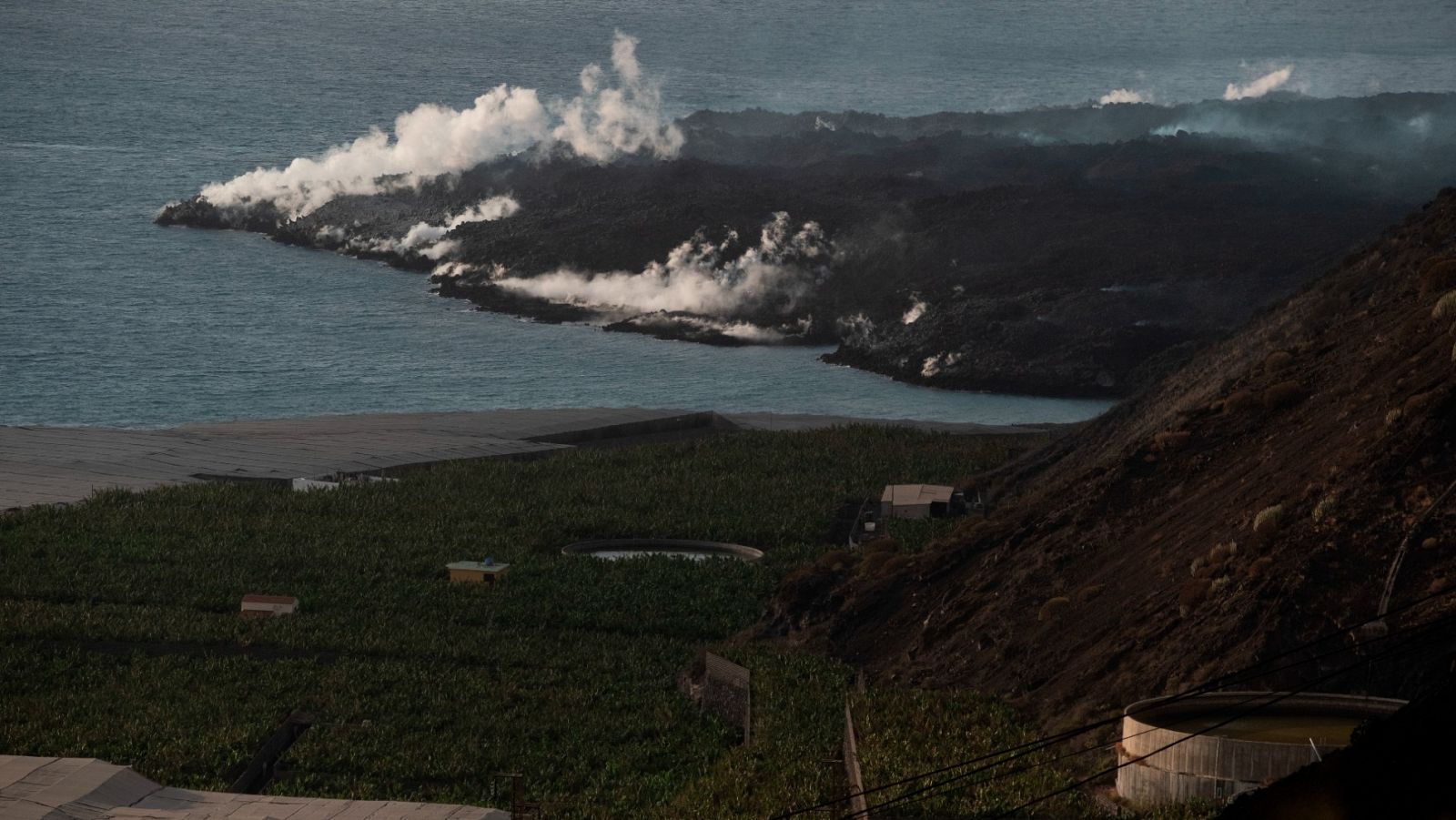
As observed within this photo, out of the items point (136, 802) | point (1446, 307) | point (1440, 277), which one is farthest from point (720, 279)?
point (136, 802)

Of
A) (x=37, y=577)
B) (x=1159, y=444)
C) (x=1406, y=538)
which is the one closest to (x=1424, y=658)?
(x=1406, y=538)

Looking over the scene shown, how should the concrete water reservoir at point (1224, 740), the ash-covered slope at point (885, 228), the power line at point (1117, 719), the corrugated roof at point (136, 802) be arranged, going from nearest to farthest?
A: 1. the concrete water reservoir at point (1224, 740)
2. the power line at point (1117, 719)
3. the corrugated roof at point (136, 802)
4. the ash-covered slope at point (885, 228)

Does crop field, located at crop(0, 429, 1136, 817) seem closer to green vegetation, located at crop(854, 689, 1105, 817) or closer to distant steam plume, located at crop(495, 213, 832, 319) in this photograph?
green vegetation, located at crop(854, 689, 1105, 817)

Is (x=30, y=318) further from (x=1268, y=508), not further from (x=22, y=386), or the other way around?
(x=1268, y=508)

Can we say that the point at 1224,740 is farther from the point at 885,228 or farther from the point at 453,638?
the point at 885,228

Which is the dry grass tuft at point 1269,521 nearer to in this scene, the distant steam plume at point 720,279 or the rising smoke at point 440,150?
the distant steam plume at point 720,279

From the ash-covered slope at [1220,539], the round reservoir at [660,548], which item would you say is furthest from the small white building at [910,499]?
the round reservoir at [660,548]
